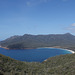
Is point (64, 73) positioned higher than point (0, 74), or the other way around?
point (0, 74)

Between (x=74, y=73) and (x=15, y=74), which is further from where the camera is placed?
(x=74, y=73)

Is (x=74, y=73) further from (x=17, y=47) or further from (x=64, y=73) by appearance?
(x=17, y=47)

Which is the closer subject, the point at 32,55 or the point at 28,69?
the point at 28,69

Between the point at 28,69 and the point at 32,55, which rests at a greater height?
the point at 28,69

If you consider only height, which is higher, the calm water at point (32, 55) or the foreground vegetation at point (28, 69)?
the foreground vegetation at point (28, 69)

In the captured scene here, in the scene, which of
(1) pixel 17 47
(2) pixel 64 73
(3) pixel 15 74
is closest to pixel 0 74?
(3) pixel 15 74

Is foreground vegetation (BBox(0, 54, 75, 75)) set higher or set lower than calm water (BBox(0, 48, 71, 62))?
higher

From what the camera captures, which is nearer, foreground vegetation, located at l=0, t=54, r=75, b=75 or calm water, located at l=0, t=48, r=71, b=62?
foreground vegetation, located at l=0, t=54, r=75, b=75

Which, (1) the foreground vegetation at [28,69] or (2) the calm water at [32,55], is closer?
(1) the foreground vegetation at [28,69]

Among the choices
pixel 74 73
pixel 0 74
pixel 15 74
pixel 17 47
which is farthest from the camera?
pixel 17 47

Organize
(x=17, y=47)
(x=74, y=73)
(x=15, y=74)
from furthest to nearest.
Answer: (x=17, y=47) → (x=74, y=73) → (x=15, y=74)
